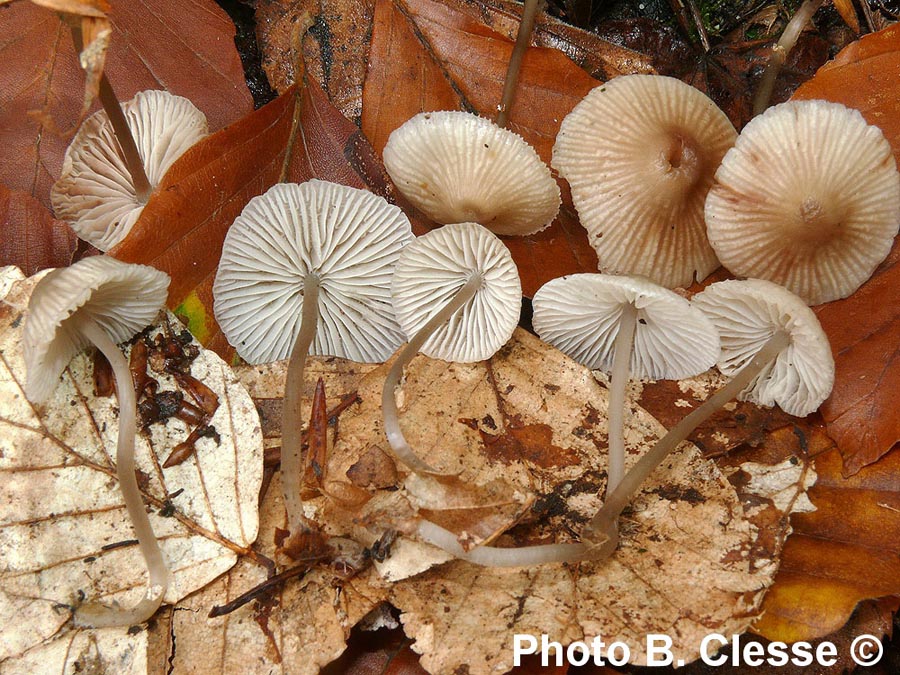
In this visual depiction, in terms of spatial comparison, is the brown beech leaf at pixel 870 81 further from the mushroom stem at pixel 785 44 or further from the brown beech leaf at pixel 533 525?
the brown beech leaf at pixel 533 525

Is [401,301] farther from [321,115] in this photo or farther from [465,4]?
[465,4]

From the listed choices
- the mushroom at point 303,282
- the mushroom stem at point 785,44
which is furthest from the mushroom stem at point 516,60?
the mushroom stem at point 785,44

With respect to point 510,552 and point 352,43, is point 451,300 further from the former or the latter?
point 352,43

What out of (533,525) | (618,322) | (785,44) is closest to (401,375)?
(533,525)

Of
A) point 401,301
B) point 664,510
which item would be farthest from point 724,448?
point 401,301

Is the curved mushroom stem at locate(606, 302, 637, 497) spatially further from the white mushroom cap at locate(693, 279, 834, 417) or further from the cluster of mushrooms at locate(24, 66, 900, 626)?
the white mushroom cap at locate(693, 279, 834, 417)
